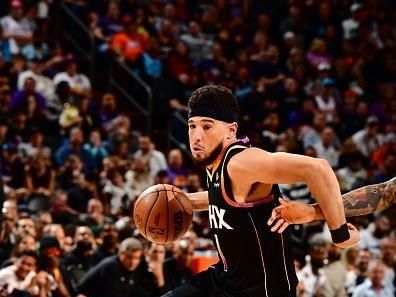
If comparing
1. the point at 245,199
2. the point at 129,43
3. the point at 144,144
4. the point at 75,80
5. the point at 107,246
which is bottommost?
the point at 245,199

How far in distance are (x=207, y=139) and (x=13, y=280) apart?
13.5 ft

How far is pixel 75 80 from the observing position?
13836 mm

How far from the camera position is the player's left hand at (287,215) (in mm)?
4473

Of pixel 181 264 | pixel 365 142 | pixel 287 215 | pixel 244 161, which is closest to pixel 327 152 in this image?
pixel 365 142

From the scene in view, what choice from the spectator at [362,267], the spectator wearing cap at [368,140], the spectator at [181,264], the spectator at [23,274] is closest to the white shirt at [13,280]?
the spectator at [23,274]

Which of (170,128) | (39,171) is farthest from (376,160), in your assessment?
(39,171)

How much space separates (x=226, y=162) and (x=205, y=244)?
6637 millimetres

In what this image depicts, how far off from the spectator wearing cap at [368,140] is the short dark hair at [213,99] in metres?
10.0

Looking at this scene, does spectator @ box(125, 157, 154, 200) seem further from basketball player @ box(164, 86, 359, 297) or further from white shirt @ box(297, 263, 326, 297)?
basketball player @ box(164, 86, 359, 297)

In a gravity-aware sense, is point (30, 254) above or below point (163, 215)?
above

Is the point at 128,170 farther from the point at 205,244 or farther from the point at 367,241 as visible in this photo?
the point at 367,241

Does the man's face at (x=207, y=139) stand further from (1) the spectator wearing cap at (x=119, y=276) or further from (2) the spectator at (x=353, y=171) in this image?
(2) the spectator at (x=353, y=171)

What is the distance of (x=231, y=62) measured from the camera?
15.4m

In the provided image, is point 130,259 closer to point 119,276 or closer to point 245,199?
point 119,276
